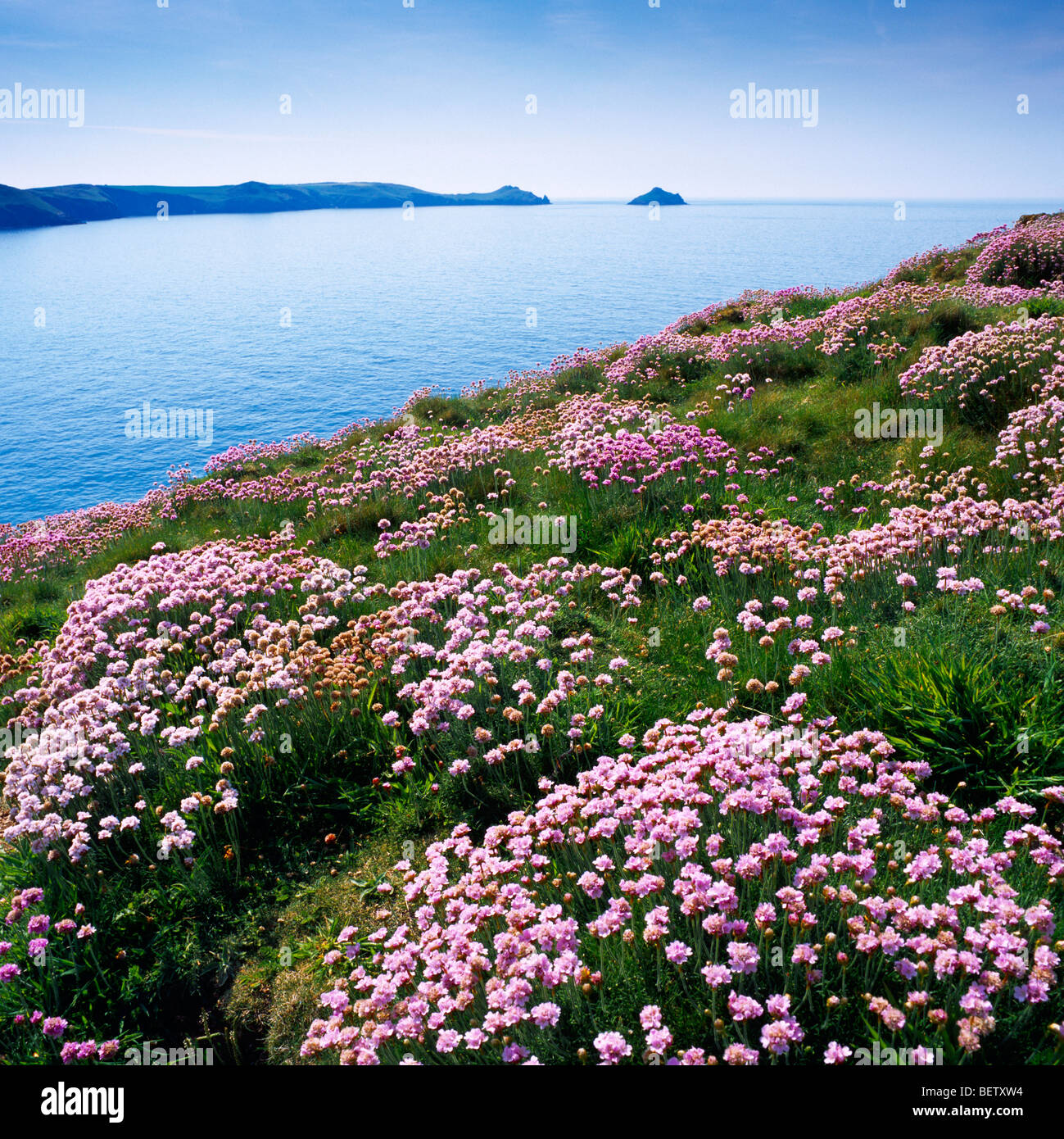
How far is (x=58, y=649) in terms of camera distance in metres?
7.45

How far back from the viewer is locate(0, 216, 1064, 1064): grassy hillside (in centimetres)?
315

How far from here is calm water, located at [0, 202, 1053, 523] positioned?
39031 millimetres

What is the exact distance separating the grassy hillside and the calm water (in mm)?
28812

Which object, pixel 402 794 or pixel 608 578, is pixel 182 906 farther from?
pixel 608 578

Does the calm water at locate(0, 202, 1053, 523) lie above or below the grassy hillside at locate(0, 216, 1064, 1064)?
above

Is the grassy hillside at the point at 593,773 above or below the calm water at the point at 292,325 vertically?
below

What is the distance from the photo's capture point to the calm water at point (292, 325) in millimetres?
39031

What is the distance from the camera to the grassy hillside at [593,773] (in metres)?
3.15

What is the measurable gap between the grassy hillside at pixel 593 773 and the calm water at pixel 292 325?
28.8 m

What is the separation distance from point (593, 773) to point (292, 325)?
232 ft

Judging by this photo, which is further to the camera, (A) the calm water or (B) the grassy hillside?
(A) the calm water

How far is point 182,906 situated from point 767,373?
1491 cm

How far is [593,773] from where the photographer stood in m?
4.45

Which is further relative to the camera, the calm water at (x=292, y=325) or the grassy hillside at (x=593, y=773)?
the calm water at (x=292, y=325)
